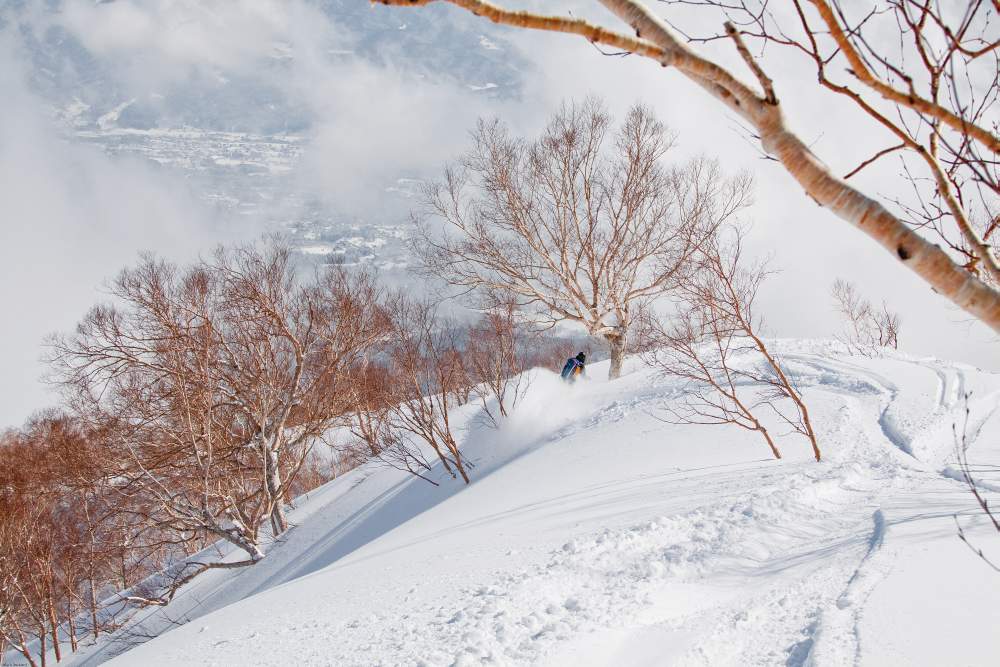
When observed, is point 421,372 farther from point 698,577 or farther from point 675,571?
point 698,577

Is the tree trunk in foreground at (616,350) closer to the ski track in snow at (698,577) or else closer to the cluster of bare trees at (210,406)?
the cluster of bare trees at (210,406)

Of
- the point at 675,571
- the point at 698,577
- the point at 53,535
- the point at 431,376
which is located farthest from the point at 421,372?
the point at 53,535

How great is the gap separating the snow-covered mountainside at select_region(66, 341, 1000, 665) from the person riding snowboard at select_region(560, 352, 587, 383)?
6.11 metres

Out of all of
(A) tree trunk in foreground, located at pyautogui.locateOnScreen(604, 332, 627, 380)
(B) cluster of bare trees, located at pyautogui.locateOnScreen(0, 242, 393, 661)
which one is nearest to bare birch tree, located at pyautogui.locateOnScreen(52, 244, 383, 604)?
(B) cluster of bare trees, located at pyautogui.locateOnScreen(0, 242, 393, 661)

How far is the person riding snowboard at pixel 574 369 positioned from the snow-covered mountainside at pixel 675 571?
20.0 feet

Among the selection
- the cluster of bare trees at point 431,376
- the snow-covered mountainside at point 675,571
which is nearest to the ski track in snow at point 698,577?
the snow-covered mountainside at point 675,571

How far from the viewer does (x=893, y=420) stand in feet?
28.8

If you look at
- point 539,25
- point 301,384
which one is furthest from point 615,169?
point 539,25

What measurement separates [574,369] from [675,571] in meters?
10.9

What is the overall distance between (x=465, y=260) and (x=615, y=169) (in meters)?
4.48

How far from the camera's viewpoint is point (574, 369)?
49.8 feet

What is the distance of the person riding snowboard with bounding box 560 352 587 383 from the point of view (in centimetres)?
1506

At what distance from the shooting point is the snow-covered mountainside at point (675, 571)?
338 cm

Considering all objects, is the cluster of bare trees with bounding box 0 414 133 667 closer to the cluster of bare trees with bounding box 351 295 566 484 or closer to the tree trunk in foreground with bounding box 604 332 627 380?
the cluster of bare trees with bounding box 351 295 566 484
